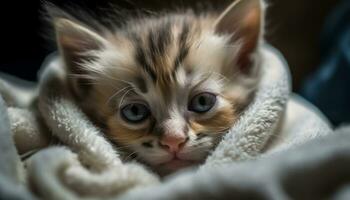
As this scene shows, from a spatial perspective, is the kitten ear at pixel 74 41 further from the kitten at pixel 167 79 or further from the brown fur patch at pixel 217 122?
the brown fur patch at pixel 217 122

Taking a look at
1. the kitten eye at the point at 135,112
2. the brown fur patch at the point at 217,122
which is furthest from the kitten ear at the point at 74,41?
the brown fur patch at the point at 217,122

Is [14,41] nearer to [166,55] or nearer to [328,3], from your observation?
[166,55]

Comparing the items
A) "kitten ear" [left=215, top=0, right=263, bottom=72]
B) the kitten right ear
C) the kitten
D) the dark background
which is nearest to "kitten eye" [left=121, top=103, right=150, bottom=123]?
the kitten

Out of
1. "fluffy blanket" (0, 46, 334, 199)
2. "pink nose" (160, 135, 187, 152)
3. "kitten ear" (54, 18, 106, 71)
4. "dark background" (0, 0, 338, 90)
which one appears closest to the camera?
"fluffy blanket" (0, 46, 334, 199)

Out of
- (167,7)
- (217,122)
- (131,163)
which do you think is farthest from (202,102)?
(167,7)

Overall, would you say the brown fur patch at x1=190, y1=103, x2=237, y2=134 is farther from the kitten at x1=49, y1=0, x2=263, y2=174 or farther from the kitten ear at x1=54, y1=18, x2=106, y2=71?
the kitten ear at x1=54, y1=18, x2=106, y2=71
